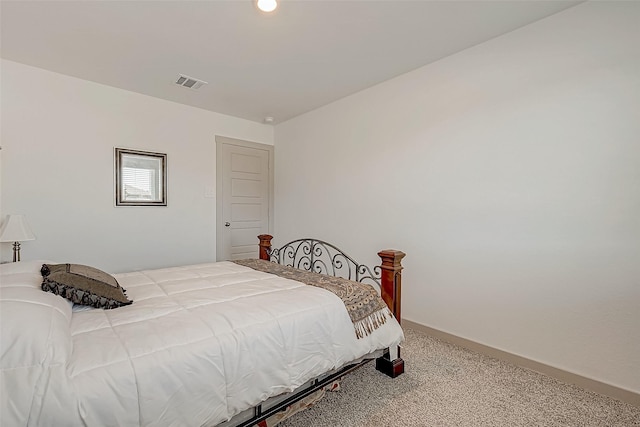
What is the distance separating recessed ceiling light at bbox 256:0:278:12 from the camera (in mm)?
1946

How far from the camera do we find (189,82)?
3168mm

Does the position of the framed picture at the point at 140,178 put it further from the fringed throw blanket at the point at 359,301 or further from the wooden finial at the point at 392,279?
the wooden finial at the point at 392,279

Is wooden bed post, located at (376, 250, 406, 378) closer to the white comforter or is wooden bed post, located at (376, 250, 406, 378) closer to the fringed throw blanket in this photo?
the fringed throw blanket

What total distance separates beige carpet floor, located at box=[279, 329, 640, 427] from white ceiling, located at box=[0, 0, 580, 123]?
2533 millimetres

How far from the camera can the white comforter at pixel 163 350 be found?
927mm

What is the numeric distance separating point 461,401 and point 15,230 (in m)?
3.63

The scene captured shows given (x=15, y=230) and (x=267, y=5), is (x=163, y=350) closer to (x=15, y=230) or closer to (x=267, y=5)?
(x=267, y=5)

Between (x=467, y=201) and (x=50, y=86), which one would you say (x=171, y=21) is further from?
(x=467, y=201)

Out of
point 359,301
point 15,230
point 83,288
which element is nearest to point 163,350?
point 83,288

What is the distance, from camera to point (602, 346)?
195cm

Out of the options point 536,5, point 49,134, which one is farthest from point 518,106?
point 49,134

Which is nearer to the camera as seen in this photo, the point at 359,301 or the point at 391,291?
the point at 359,301

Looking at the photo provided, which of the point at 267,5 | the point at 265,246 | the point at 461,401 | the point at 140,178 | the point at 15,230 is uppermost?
the point at 267,5

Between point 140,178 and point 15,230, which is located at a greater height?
point 140,178
